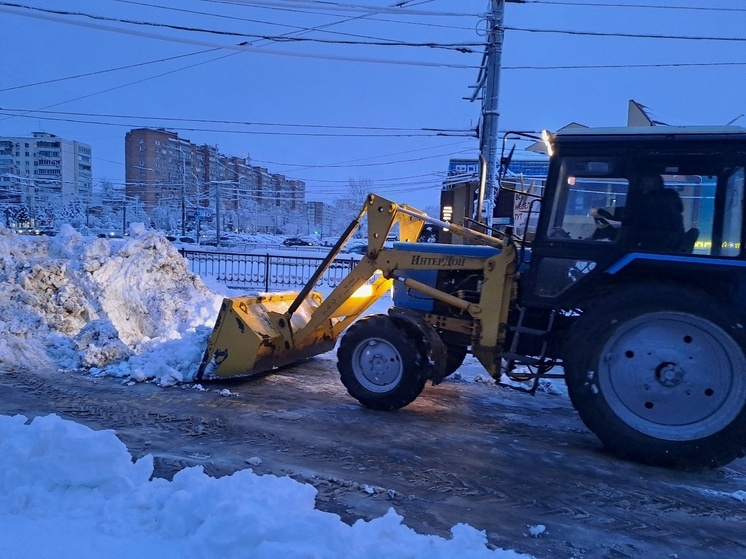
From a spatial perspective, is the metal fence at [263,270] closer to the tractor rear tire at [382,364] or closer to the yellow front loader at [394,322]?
the yellow front loader at [394,322]

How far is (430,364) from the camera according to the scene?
5812 millimetres

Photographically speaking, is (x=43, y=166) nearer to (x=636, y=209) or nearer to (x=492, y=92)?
(x=492, y=92)

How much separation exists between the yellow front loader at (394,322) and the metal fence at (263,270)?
28.3ft

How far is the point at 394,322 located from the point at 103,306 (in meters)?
5.33

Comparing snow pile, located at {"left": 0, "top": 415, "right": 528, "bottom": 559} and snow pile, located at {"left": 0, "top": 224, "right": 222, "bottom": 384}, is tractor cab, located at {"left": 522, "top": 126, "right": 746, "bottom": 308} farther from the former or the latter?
snow pile, located at {"left": 0, "top": 224, "right": 222, "bottom": 384}

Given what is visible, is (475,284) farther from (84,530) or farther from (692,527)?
(84,530)

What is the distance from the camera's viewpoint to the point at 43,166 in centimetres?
7275

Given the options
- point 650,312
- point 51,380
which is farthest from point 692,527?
point 51,380

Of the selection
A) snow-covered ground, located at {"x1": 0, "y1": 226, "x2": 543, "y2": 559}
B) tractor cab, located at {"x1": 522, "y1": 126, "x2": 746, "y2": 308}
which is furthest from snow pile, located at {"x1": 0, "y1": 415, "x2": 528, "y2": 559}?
tractor cab, located at {"x1": 522, "y1": 126, "x2": 746, "y2": 308}

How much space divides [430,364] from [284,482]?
8.37 ft

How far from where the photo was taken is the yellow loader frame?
5664 mm

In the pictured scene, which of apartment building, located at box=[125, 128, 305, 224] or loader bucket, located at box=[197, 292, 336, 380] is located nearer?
loader bucket, located at box=[197, 292, 336, 380]

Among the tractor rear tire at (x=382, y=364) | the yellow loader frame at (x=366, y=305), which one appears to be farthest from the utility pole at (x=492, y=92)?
the tractor rear tire at (x=382, y=364)

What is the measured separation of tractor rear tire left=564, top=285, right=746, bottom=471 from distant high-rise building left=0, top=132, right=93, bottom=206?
7055 centimetres
